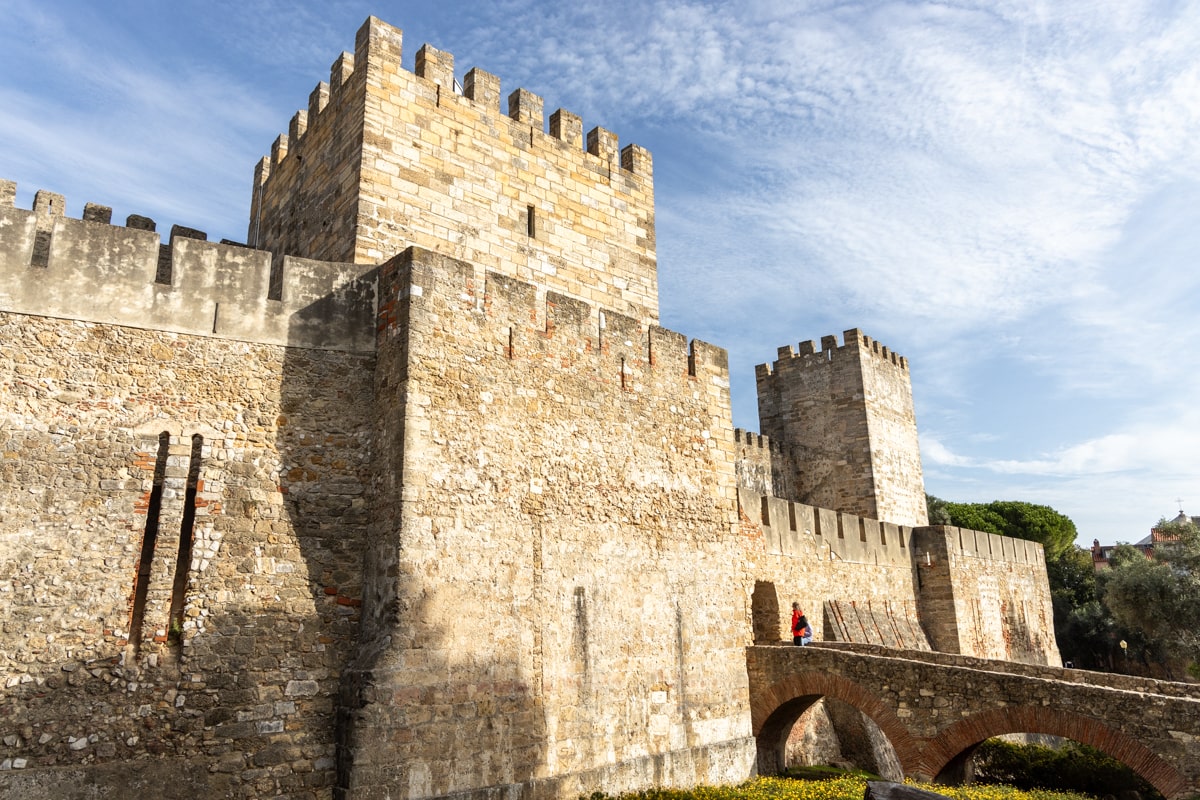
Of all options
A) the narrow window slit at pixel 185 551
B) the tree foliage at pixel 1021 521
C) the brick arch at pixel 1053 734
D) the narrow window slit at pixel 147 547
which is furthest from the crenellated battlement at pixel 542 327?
the tree foliage at pixel 1021 521

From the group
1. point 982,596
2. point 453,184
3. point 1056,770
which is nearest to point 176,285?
point 453,184

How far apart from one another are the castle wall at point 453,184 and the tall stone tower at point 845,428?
1448cm

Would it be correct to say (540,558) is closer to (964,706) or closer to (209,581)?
(209,581)

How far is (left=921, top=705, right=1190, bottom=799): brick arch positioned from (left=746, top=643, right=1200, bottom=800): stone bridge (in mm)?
11

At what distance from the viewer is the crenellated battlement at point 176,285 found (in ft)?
26.9

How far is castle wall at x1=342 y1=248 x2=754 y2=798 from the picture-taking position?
8.51 metres

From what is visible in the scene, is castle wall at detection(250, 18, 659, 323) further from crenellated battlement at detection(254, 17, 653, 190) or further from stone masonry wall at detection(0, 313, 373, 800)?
stone masonry wall at detection(0, 313, 373, 800)

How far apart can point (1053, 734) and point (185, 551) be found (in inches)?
405

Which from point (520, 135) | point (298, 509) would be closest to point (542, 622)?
point (298, 509)

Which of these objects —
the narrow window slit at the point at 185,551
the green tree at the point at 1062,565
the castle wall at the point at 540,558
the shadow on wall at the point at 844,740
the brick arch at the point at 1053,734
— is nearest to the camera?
the narrow window slit at the point at 185,551

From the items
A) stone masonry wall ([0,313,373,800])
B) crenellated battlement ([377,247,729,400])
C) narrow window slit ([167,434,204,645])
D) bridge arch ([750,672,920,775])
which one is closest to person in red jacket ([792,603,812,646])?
bridge arch ([750,672,920,775])

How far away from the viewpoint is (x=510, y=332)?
34.1 feet

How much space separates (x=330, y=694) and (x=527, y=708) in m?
2.19

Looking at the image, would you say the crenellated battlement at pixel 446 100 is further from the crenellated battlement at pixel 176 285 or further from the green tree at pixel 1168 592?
the green tree at pixel 1168 592
